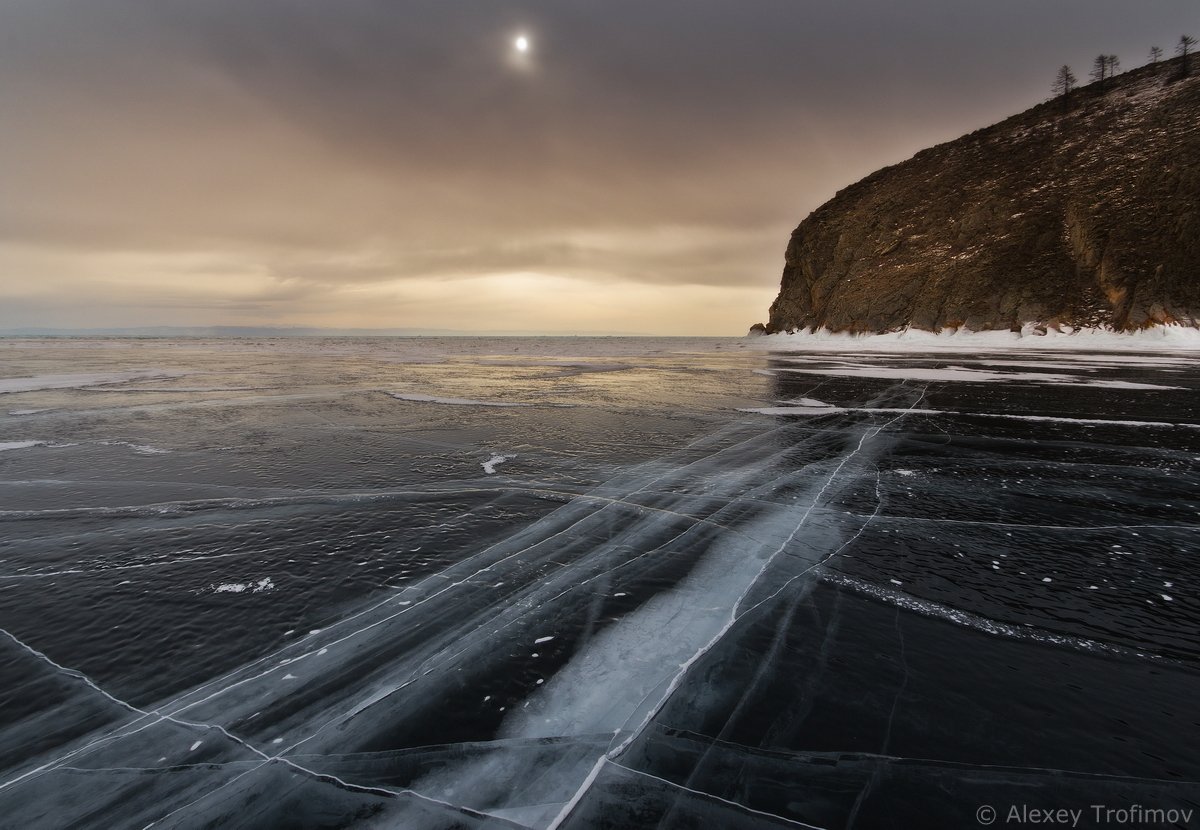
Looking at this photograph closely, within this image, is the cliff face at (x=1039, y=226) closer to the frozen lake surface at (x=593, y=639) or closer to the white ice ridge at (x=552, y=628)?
the frozen lake surface at (x=593, y=639)

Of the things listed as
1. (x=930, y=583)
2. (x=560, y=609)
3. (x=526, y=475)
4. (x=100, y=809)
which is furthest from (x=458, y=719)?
(x=526, y=475)

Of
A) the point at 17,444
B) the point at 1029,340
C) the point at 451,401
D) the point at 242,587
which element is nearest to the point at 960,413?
the point at 451,401

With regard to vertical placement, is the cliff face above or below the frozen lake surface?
above

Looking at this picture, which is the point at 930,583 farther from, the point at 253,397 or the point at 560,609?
the point at 253,397

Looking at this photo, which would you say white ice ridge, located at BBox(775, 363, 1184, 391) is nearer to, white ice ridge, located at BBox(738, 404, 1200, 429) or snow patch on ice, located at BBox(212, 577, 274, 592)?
white ice ridge, located at BBox(738, 404, 1200, 429)

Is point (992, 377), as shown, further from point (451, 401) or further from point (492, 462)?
point (492, 462)

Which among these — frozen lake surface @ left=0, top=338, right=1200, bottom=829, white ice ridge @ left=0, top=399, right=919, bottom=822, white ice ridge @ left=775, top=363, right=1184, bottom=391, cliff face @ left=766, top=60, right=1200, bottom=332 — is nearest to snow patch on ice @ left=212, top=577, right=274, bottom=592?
frozen lake surface @ left=0, top=338, right=1200, bottom=829

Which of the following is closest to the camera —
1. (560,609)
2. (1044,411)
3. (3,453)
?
(560,609)
